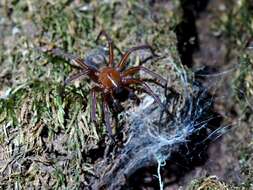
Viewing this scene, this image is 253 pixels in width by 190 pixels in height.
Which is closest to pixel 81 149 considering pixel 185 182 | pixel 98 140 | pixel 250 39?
pixel 98 140

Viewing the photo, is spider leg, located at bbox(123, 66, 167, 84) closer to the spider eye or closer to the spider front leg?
the spider eye

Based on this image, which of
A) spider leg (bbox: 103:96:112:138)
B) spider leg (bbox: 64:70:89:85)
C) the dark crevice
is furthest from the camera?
the dark crevice

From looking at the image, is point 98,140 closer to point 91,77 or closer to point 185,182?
point 91,77

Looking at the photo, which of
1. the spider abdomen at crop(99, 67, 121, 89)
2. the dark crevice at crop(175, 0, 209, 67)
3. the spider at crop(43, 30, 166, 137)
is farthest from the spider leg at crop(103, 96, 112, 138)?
the dark crevice at crop(175, 0, 209, 67)

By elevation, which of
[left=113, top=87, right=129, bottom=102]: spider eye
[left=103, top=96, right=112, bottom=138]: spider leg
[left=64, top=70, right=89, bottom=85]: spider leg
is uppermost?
[left=64, top=70, right=89, bottom=85]: spider leg

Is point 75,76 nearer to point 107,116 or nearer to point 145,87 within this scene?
point 107,116

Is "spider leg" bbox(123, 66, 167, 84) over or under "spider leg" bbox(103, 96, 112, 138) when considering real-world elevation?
over

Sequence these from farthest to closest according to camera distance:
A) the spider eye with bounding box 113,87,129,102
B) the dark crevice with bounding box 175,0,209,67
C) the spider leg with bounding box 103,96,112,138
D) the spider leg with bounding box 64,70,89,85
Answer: the dark crevice with bounding box 175,0,209,67 → the spider eye with bounding box 113,87,129,102 → the spider leg with bounding box 64,70,89,85 → the spider leg with bounding box 103,96,112,138

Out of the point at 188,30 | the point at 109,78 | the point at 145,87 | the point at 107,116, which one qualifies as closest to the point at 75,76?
the point at 109,78

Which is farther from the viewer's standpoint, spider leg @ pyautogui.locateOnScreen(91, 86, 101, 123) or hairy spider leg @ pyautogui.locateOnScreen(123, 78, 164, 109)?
hairy spider leg @ pyautogui.locateOnScreen(123, 78, 164, 109)
